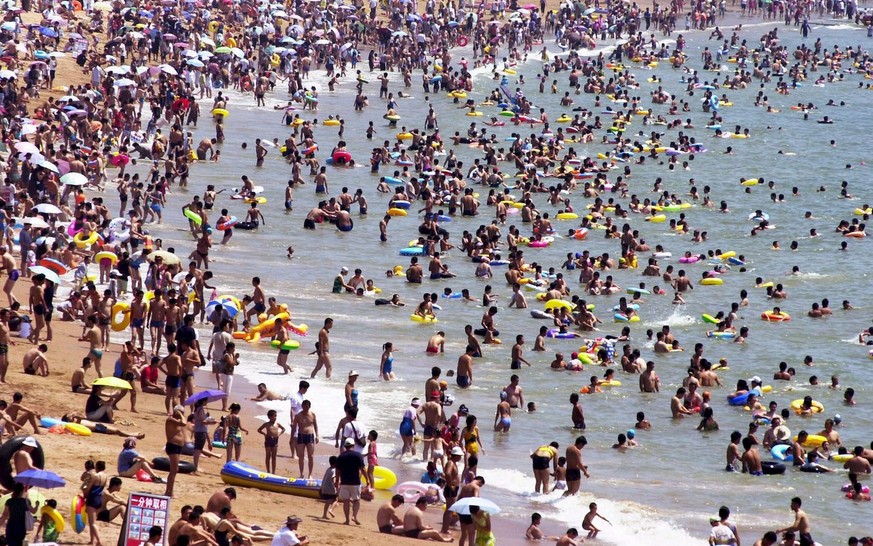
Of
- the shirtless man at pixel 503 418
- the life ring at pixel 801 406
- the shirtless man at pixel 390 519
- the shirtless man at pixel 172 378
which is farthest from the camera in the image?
the life ring at pixel 801 406

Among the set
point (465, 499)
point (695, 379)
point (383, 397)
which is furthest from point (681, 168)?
point (465, 499)

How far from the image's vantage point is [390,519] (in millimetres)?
15984

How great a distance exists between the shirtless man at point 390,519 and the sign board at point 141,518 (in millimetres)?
3958

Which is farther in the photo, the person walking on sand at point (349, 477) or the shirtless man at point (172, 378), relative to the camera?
the shirtless man at point (172, 378)

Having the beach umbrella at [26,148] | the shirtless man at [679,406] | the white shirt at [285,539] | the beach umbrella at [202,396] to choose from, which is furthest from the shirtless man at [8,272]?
the shirtless man at [679,406]

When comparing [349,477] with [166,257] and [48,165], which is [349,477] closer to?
[166,257]

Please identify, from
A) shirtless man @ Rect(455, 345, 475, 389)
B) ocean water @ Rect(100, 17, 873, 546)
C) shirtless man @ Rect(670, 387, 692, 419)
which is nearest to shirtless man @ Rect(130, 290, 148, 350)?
ocean water @ Rect(100, 17, 873, 546)

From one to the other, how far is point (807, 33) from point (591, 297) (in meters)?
47.4

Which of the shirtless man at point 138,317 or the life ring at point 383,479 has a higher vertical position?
the shirtless man at point 138,317

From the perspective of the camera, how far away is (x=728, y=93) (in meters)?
58.6

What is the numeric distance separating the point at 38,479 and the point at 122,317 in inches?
395

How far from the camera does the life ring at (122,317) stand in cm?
2273

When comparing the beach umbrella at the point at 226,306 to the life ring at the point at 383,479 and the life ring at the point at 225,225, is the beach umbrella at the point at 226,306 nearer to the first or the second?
the life ring at the point at 383,479

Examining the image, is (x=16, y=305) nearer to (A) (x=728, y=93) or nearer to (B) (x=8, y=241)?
(B) (x=8, y=241)
